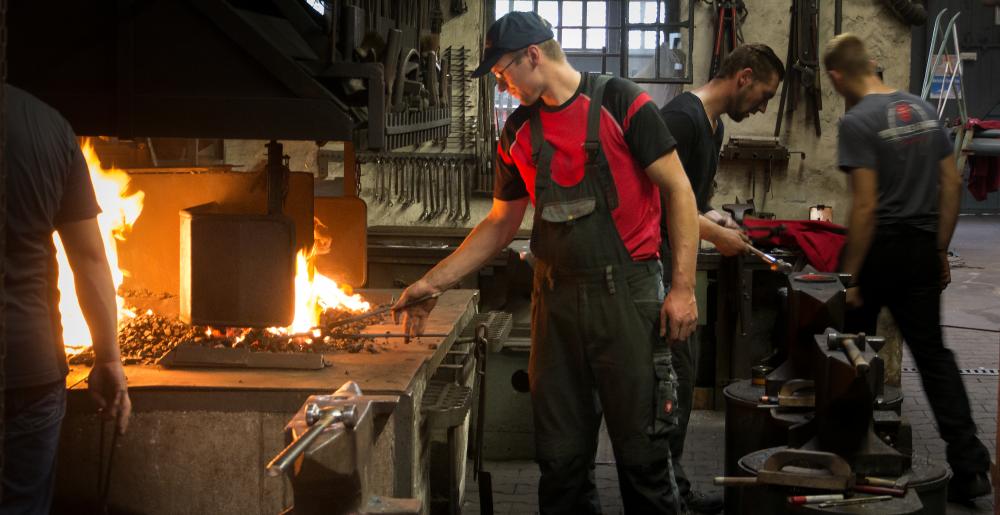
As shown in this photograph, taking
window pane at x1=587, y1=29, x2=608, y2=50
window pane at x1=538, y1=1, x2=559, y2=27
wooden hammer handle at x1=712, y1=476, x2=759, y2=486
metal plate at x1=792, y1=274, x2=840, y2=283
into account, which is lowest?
wooden hammer handle at x1=712, y1=476, x2=759, y2=486

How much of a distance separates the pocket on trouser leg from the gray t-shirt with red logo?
1.75 metres

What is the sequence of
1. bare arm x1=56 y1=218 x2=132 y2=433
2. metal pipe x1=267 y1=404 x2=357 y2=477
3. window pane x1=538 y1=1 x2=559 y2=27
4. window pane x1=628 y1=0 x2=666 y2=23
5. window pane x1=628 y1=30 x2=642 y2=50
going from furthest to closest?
1. window pane x1=628 y1=0 x2=666 y2=23
2. window pane x1=628 y1=30 x2=642 y2=50
3. window pane x1=538 y1=1 x2=559 y2=27
4. bare arm x1=56 y1=218 x2=132 y2=433
5. metal pipe x1=267 y1=404 x2=357 y2=477

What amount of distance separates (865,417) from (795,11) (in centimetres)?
565

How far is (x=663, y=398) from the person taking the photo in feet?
11.8

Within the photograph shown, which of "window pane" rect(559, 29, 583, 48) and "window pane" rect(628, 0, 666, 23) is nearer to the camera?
"window pane" rect(559, 29, 583, 48)

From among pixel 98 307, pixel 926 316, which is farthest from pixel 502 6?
pixel 98 307

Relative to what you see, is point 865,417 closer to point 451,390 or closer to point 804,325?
point 804,325

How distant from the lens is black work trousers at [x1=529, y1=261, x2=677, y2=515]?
3.58 metres

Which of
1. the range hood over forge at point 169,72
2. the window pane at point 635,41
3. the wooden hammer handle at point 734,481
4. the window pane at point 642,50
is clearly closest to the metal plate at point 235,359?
the range hood over forge at point 169,72

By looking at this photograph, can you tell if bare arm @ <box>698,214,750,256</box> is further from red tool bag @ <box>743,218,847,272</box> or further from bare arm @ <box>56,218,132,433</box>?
bare arm @ <box>56,218,132,433</box>

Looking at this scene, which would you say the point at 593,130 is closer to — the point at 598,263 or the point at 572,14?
the point at 598,263

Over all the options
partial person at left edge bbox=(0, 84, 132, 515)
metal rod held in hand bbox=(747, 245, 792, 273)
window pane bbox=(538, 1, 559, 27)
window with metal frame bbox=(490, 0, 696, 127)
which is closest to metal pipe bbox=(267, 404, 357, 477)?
partial person at left edge bbox=(0, 84, 132, 515)

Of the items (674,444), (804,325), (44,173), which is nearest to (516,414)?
(674,444)

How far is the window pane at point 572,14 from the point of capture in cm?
964
